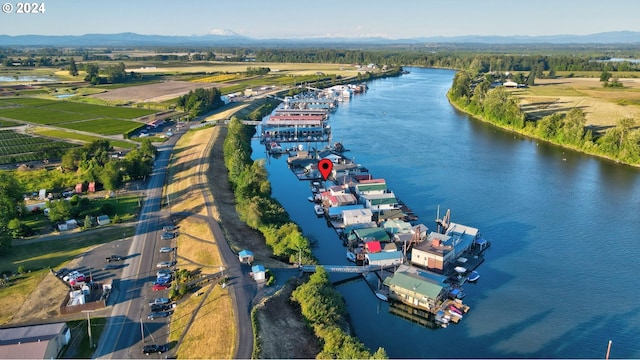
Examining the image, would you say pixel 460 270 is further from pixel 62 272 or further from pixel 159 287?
pixel 62 272

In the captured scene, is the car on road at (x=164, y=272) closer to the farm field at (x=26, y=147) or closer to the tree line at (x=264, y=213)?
the tree line at (x=264, y=213)

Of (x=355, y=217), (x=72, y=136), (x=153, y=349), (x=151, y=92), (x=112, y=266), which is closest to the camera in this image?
(x=153, y=349)

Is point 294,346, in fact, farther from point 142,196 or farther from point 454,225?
point 142,196

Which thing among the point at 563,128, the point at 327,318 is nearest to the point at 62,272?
the point at 327,318

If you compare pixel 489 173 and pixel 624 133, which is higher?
pixel 624 133

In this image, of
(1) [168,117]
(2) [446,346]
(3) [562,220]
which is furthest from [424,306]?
(1) [168,117]

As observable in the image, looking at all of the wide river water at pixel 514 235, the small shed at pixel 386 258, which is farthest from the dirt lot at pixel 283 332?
the small shed at pixel 386 258
